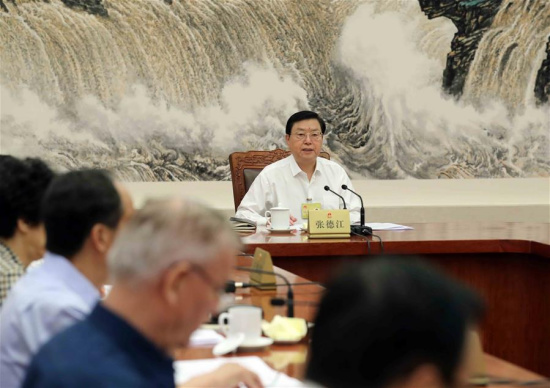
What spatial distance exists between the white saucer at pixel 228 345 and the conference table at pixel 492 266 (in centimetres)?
183

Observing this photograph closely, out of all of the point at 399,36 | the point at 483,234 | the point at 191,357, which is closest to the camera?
the point at 191,357

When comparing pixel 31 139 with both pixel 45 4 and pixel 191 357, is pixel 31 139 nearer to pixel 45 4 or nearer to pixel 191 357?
pixel 45 4

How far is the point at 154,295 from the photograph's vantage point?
121 centimetres

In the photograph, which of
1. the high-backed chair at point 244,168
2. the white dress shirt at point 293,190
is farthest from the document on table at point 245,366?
the high-backed chair at point 244,168

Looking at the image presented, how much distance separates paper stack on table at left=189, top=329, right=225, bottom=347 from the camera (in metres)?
2.19

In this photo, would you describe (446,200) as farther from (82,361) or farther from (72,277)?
(82,361)

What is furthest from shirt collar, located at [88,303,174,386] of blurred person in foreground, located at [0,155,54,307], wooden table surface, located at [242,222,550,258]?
wooden table surface, located at [242,222,550,258]

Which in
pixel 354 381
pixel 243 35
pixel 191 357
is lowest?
pixel 191 357

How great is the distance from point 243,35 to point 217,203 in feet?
4.33

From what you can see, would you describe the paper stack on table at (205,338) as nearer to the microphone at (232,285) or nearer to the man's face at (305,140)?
the microphone at (232,285)

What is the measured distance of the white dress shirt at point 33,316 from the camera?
165 centimetres

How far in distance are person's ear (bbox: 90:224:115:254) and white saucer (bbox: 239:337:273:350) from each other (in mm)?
498

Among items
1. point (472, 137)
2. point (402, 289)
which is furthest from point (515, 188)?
point (402, 289)

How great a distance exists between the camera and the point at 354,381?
88cm
